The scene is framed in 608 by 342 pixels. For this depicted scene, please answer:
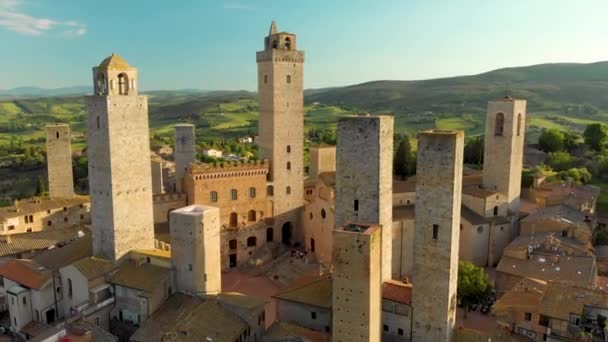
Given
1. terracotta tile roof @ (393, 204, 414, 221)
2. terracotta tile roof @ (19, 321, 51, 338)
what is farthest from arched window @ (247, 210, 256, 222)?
terracotta tile roof @ (19, 321, 51, 338)

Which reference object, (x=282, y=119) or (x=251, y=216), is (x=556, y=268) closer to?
(x=251, y=216)

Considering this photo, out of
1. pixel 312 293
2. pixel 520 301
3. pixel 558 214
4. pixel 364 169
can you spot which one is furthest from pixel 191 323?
pixel 558 214

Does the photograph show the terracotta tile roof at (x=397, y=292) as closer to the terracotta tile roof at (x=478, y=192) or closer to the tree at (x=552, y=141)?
the terracotta tile roof at (x=478, y=192)

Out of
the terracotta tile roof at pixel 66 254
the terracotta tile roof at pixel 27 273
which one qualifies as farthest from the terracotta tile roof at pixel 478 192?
the terracotta tile roof at pixel 27 273

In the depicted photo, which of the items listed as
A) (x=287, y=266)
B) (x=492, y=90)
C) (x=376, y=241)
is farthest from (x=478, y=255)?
(x=492, y=90)

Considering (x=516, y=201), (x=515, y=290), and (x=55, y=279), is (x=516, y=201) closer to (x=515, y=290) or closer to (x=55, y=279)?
(x=515, y=290)

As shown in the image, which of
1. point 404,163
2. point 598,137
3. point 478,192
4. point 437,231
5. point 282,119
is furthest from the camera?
point 598,137
